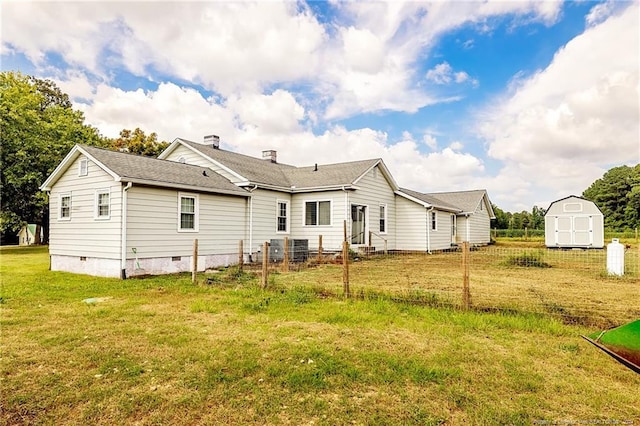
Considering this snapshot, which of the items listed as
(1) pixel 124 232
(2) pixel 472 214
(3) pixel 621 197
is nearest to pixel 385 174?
(2) pixel 472 214

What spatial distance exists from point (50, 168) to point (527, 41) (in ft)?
92.3

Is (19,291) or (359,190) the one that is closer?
(19,291)

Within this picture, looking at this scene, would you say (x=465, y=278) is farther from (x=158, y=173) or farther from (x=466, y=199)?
(x=466, y=199)

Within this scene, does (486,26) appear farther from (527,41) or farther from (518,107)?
(518,107)

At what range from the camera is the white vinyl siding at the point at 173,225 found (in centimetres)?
1164

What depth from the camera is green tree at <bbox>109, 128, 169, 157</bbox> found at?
108 ft

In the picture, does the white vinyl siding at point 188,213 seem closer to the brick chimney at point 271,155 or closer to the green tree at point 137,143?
the brick chimney at point 271,155

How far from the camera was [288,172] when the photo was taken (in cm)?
2055

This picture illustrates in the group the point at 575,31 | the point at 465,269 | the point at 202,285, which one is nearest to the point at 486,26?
the point at 575,31

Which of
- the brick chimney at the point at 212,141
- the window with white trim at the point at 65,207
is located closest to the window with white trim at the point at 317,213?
the brick chimney at the point at 212,141

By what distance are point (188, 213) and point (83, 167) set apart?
12.4 ft

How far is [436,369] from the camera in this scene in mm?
4082

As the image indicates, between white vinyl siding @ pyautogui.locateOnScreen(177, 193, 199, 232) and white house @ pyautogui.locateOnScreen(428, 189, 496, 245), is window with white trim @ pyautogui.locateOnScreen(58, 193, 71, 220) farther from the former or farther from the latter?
white house @ pyautogui.locateOnScreen(428, 189, 496, 245)

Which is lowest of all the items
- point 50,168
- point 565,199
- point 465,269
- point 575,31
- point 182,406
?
point 182,406
